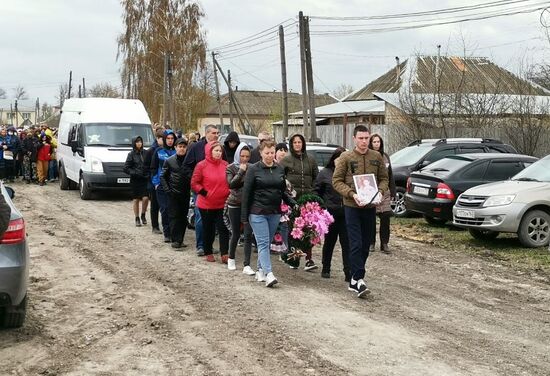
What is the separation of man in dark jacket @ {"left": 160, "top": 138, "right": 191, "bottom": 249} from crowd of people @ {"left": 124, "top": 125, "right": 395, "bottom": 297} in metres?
0.02

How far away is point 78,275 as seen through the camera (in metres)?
8.88

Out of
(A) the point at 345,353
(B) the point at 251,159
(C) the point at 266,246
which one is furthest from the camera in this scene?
(B) the point at 251,159

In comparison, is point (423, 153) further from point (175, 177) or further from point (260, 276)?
point (260, 276)

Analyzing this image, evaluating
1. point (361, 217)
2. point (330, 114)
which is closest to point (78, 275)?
point (361, 217)

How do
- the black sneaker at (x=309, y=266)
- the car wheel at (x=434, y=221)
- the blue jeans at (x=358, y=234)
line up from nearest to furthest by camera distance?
the blue jeans at (x=358, y=234), the black sneaker at (x=309, y=266), the car wheel at (x=434, y=221)

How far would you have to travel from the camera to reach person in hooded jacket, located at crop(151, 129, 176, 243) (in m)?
11.7

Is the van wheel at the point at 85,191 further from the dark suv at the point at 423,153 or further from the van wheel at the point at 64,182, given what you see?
the dark suv at the point at 423,153

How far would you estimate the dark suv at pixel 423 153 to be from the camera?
1570 centimetres

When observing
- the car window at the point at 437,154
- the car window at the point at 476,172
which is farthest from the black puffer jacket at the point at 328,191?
the car window at the point at 437,154

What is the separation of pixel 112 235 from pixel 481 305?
6.85m

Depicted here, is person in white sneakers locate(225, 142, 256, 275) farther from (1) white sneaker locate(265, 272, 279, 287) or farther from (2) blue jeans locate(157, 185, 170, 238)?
(2) blue jeans locate(157, 185, 170, 238)

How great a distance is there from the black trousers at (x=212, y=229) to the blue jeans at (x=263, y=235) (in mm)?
1369

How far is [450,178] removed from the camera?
44.2ft

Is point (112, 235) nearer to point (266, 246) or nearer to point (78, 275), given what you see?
point (78, 275)
